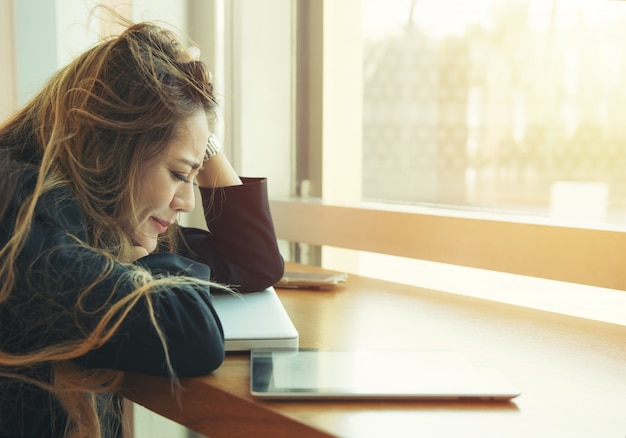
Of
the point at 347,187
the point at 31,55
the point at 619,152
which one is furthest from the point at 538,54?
the point at 31,55

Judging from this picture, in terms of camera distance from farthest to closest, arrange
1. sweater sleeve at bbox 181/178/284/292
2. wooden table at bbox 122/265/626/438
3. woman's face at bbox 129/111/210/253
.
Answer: sweater sleeve at bbox 181/178/284/292, woman's face at bbox 129/111/210/253, wooden table at bbox 122/265/626/438

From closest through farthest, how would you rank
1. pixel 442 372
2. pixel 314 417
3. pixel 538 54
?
pixel 314 417 < pixel 442 372 < pixel 538 54

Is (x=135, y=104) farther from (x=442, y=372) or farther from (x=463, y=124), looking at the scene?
(x=463, y=124)

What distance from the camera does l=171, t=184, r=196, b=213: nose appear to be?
96 centimetres

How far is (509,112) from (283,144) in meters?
0.59

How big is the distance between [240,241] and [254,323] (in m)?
0.28

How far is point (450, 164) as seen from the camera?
1.46 m

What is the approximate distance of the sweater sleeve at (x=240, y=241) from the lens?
109 centimetres

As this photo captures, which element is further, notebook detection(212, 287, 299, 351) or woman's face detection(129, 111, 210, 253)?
woman's face detection(129, 111, 210, 253)

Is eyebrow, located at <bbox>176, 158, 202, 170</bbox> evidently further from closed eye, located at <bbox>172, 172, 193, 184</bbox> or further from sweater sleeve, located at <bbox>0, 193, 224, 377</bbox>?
sweater sleeve, located at <bbox>0, 193, 224, 377</bbox>

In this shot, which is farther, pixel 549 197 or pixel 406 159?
pixel 406 159

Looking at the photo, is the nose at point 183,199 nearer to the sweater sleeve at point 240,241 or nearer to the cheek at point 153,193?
the cheek at point 153,193

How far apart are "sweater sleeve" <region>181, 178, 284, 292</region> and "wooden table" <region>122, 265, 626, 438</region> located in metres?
0.06

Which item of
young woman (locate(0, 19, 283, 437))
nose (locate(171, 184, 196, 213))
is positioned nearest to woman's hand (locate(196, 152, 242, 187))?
young woman (locate(0, 19, 283, 437))
